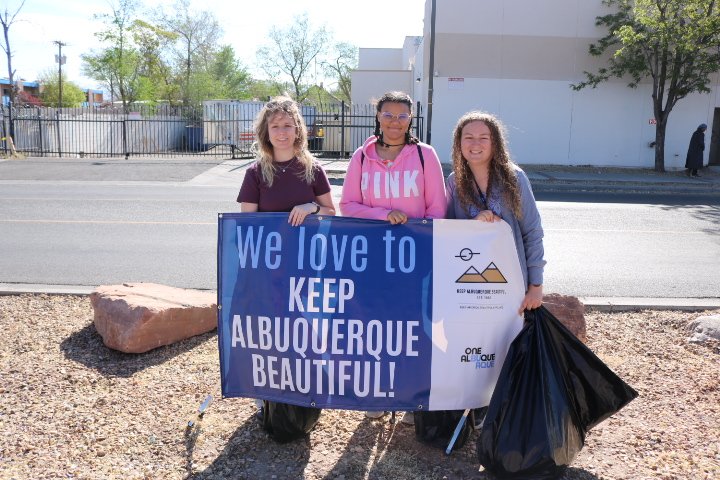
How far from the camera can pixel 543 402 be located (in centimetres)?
291

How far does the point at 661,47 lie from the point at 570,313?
56.3 ft

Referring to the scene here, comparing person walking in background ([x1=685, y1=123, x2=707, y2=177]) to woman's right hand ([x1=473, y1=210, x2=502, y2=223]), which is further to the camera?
person walking in background ([x1=685, y1=123, x2=707, y2=177])

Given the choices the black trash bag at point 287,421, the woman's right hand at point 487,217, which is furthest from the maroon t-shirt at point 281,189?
the black trash bag at point 287,421

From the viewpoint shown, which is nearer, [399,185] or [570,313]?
[399,185]

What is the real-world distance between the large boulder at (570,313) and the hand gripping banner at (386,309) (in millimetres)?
1448

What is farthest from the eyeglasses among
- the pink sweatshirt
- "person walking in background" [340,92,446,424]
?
the pink sweatshirt

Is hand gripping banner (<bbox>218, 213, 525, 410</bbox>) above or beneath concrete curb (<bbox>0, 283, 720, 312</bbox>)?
above

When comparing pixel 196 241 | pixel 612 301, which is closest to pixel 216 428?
pixel 612 301

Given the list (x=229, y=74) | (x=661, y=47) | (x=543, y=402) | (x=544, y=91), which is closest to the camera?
(x=543, y=402)

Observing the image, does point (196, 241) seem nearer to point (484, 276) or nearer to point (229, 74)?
point (484, 276)

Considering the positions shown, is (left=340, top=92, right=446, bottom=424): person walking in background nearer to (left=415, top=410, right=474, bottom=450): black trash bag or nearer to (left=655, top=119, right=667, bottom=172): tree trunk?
(left=415, top=410, right=474, bottom=450): black trash bag

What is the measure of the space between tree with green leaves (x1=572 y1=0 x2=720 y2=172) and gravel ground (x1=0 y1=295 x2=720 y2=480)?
52.6ft

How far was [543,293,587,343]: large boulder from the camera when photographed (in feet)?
14.9

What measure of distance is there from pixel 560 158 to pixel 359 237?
20.6 meters
